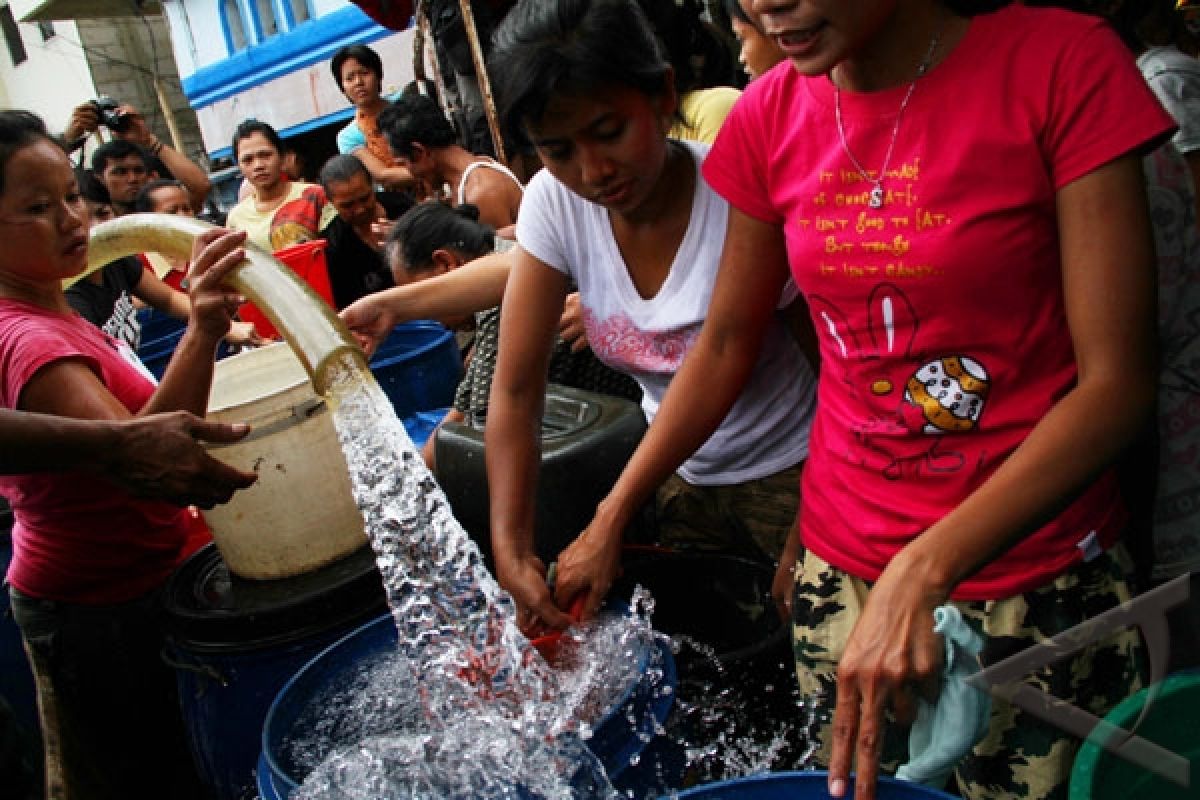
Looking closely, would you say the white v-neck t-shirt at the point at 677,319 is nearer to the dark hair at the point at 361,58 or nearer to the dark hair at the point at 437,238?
the dark hair at the point at 437,238

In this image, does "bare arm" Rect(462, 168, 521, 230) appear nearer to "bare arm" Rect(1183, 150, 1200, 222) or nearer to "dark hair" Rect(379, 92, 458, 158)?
Answer: "dark hair" Rect(379, 92, 458, 158)

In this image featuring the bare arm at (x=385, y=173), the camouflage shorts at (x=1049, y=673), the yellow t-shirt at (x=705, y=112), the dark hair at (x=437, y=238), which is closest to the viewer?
the camouflage shorts at (x=1049, y=673)

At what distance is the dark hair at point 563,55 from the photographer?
1248mm

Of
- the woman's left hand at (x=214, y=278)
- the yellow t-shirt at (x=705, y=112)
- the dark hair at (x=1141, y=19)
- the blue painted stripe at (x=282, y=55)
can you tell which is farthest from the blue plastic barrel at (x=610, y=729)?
the blue painted stripe at (x=282, y=55)

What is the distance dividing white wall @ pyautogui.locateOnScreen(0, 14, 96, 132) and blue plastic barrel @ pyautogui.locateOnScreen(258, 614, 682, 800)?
16907mm

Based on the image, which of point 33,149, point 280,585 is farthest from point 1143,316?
point 33,149

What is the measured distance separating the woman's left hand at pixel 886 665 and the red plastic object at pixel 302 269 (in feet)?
8.89

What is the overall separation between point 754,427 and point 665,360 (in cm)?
22

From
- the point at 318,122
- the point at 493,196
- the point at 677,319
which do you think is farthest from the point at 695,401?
the point at 318,122

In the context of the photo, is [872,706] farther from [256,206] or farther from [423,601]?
[256,206]

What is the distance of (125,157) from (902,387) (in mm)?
4866

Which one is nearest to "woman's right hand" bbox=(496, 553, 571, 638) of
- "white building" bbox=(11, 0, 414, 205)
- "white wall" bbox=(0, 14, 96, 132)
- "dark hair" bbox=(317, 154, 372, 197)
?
"dark hair" bbox=(317, 154, 372, 197)

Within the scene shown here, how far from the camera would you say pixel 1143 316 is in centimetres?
88

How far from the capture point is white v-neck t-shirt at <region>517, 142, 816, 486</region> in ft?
4.72
